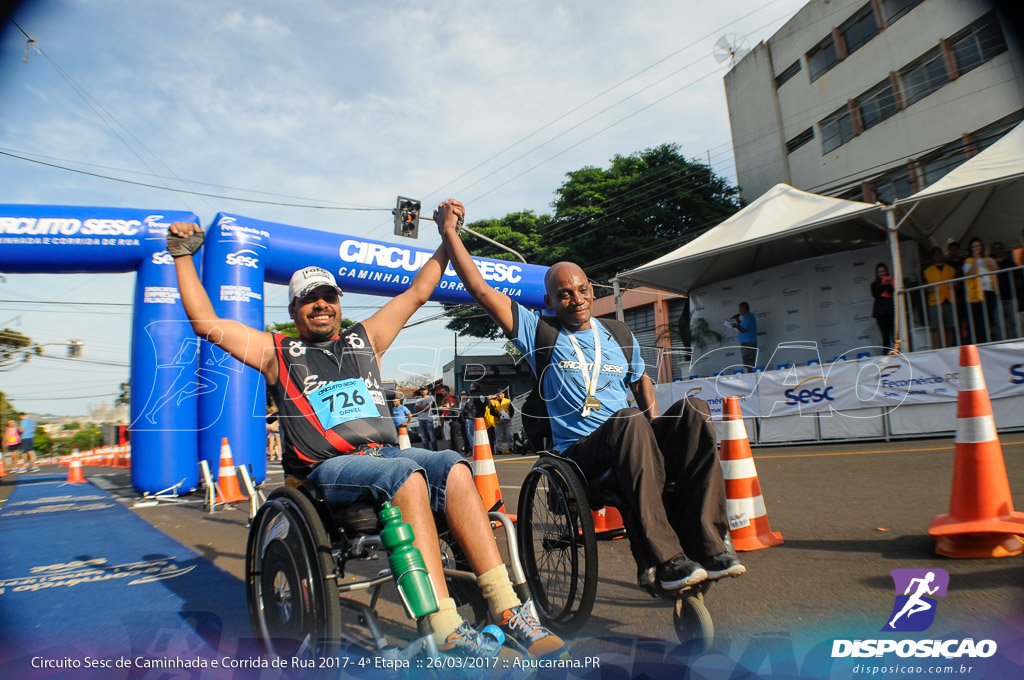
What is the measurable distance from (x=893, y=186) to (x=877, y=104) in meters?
2.99

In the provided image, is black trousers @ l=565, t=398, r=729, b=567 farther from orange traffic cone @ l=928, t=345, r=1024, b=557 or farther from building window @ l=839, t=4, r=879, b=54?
building window @ l=839, t=4, r=879, b=54

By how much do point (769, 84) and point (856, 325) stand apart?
16602 millimetres

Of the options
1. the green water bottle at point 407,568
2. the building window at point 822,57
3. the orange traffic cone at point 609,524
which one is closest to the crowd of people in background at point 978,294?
the orange traffic cone at point 609,524

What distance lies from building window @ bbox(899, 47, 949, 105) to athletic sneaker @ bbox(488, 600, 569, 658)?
1228 cm

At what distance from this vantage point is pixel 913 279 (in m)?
11.4

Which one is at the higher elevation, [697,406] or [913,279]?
[913,279]

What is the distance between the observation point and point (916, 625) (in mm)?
2068

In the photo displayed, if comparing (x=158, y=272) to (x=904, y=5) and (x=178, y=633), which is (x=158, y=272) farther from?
(x=904, y=5)

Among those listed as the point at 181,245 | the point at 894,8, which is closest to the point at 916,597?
the point at 181,245

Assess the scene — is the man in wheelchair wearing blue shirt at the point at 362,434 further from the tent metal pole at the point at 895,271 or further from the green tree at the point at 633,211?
the green tree at the point at 633,211

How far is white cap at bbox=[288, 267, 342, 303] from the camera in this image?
8.64 feet

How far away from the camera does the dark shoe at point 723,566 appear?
83.5 inches

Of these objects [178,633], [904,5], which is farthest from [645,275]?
[178,633]

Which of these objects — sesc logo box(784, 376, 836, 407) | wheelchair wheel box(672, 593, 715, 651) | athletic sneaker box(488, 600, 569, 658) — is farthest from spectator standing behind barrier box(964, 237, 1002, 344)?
athletic sneaker box(488, 600, 569, 658)
